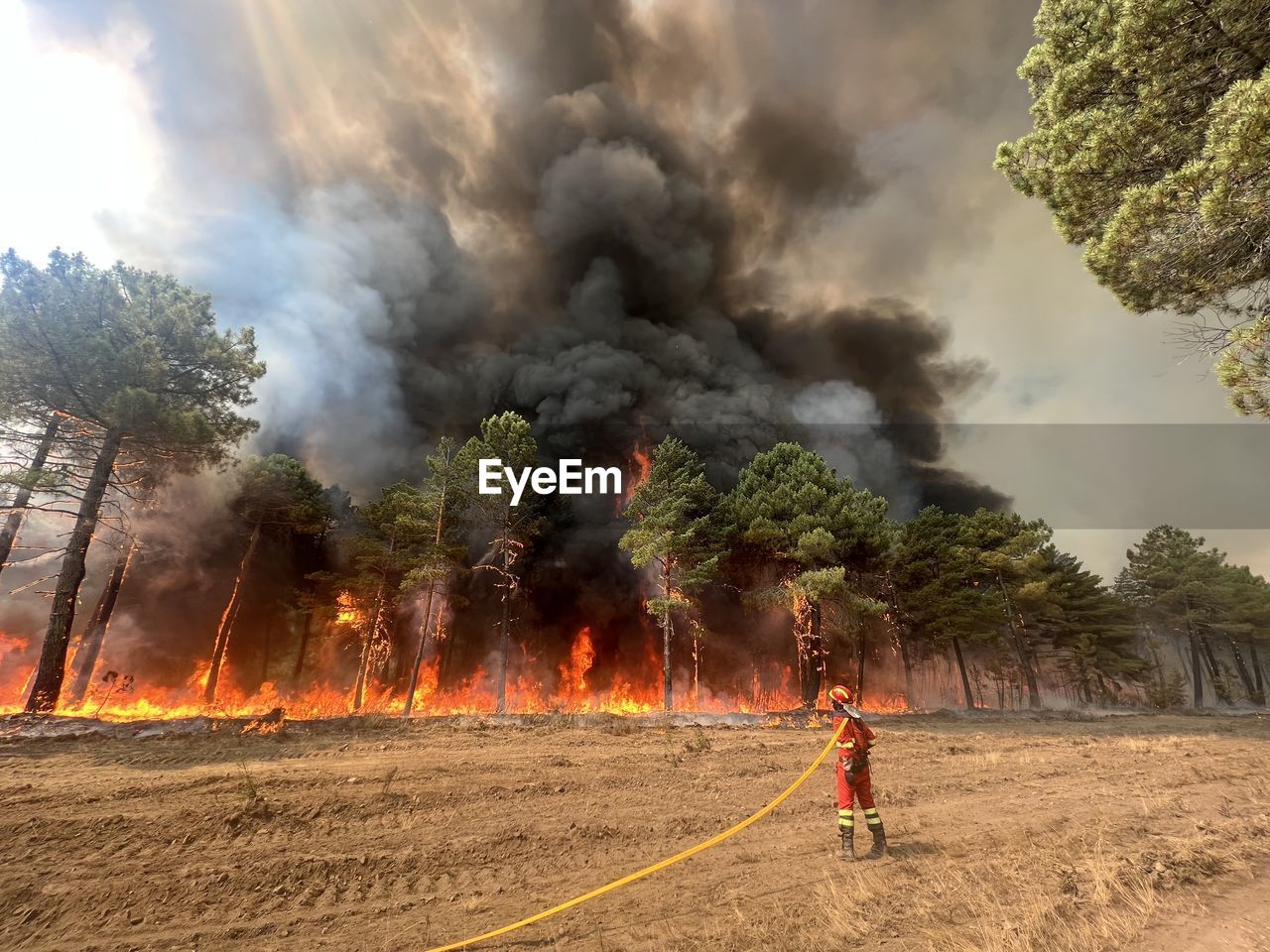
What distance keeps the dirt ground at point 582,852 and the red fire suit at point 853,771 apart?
509 millimetres

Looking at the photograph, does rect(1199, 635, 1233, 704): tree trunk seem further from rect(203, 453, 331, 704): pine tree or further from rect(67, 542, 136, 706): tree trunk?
rect(67, 542, 136, 706): tree trunk

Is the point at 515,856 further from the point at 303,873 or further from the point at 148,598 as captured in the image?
the point at 148,598

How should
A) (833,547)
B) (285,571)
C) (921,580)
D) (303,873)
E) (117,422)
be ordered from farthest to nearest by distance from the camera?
(921,580)
(285,571)
(833,547)
(117,422)
(303,873)

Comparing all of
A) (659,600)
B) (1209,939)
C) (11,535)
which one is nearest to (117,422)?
(11,535)

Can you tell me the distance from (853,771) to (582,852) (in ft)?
12.8

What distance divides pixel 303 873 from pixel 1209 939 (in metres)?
9.28

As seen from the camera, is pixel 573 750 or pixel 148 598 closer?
pixel 573 750

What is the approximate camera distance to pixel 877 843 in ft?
21.2

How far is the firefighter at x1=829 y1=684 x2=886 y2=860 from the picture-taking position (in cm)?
642

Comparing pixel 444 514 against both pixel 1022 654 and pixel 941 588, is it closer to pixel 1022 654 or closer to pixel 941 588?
pixel 941 588

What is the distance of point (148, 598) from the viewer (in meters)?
25.5

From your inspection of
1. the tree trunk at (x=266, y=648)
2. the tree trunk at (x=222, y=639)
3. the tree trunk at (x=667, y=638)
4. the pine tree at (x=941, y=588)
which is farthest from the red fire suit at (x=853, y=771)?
the tree trunk at (x=266, y=648)

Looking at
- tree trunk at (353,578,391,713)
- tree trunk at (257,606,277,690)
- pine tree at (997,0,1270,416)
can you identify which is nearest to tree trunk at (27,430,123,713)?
tree trunk at (353,578,391,713)

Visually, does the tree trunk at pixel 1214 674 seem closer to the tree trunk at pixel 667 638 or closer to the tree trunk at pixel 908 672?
the tree trunk at pixel 908 672
